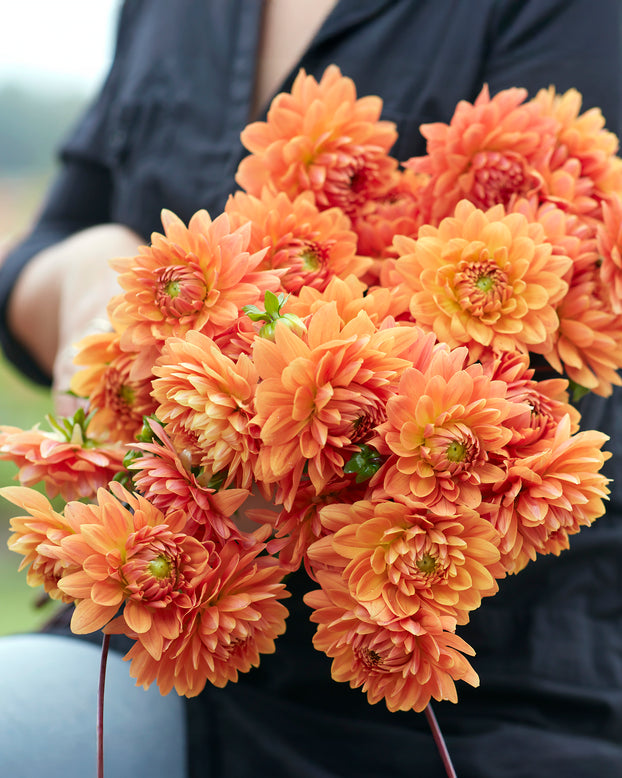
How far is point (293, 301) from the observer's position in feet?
1.05

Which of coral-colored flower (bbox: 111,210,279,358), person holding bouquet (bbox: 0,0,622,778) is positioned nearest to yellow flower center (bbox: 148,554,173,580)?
coral-colored flower (bbox: 111,210,279,358)

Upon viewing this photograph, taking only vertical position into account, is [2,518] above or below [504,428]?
below

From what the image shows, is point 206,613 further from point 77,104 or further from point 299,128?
point 77,104

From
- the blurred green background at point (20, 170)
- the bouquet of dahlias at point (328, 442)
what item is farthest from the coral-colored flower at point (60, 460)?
the blurred green background at point (20, 170)

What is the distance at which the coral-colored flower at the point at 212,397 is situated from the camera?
29 centimetres

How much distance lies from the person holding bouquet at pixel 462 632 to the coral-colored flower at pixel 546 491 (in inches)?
6.8

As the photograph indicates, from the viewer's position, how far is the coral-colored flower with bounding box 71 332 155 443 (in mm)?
370

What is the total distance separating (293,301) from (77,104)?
2667 millimetres

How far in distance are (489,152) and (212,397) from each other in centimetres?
24

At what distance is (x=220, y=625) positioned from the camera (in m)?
0.31

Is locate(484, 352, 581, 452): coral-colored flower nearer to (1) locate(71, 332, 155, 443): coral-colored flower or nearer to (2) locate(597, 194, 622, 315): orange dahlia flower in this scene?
(2) locate(597, 194, 622, 315): orange dahlia flower

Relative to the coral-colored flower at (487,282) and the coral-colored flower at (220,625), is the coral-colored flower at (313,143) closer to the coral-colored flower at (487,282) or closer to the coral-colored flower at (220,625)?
the coral-colored flower at (487,282)

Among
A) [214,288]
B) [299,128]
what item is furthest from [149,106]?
[214,288]

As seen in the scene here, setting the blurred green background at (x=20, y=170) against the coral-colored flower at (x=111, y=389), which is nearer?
the coral-colored flower at (x=111, y=389)
